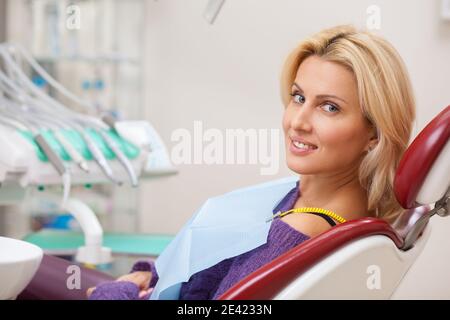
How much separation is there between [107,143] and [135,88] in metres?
0.14

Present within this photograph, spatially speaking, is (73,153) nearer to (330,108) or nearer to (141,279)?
(141,279)

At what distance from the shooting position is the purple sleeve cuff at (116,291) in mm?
1017

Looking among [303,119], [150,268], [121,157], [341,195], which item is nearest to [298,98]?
[303,119]

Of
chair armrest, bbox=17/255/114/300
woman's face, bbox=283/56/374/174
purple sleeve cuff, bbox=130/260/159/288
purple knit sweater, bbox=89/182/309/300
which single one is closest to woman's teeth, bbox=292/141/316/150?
woman's face, bbox=283/56/374/174

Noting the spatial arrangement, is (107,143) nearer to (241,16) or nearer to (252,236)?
(241,16)

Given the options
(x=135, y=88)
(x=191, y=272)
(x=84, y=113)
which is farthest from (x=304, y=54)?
(x=84, y=113)

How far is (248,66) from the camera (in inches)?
44.2

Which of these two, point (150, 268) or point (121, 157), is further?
point (121, 157)

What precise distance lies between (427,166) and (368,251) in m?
0.14

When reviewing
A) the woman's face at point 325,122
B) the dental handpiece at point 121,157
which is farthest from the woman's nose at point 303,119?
the dental handpiece at point 121,157

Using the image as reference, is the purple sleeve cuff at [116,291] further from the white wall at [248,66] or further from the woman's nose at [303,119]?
the woman's nose at [303,119]

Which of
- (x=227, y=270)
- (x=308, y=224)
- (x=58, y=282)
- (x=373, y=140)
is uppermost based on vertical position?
(x=373, y=140)

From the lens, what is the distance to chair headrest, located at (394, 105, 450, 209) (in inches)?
31.8

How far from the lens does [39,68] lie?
1602 millimetres
